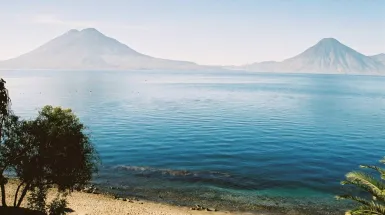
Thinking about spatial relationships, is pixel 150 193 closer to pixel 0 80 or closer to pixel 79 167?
pixel 79 167

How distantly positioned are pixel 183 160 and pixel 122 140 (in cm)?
2281

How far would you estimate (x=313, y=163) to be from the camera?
220 ft

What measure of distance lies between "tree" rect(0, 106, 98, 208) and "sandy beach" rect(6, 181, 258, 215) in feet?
31.3

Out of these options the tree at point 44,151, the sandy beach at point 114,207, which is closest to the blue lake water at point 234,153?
the sandy beach at point 114,207

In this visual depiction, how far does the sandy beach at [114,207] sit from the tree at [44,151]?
9547 mm

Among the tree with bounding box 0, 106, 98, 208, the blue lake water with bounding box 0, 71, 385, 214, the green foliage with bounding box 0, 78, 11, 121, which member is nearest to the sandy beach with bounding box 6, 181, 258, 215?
the blue lake water with bounding box 0, 71, 385, 214

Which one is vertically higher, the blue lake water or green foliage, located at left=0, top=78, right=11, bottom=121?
green foliage, located at left=0, top=78, right=11, bottom=121

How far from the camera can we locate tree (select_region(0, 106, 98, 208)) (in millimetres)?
31297

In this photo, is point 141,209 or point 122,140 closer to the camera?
point 141,209

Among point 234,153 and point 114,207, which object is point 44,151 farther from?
point 234,153

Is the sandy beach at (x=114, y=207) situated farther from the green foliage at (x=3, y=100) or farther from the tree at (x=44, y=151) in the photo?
the green foliage at (x=3, y=100)

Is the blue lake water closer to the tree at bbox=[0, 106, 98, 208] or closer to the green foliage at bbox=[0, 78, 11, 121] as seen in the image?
the tree at bbox=[0, 106, 98, 208]

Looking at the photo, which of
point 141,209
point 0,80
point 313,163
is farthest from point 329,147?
point 0,80

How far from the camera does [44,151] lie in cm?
3148
